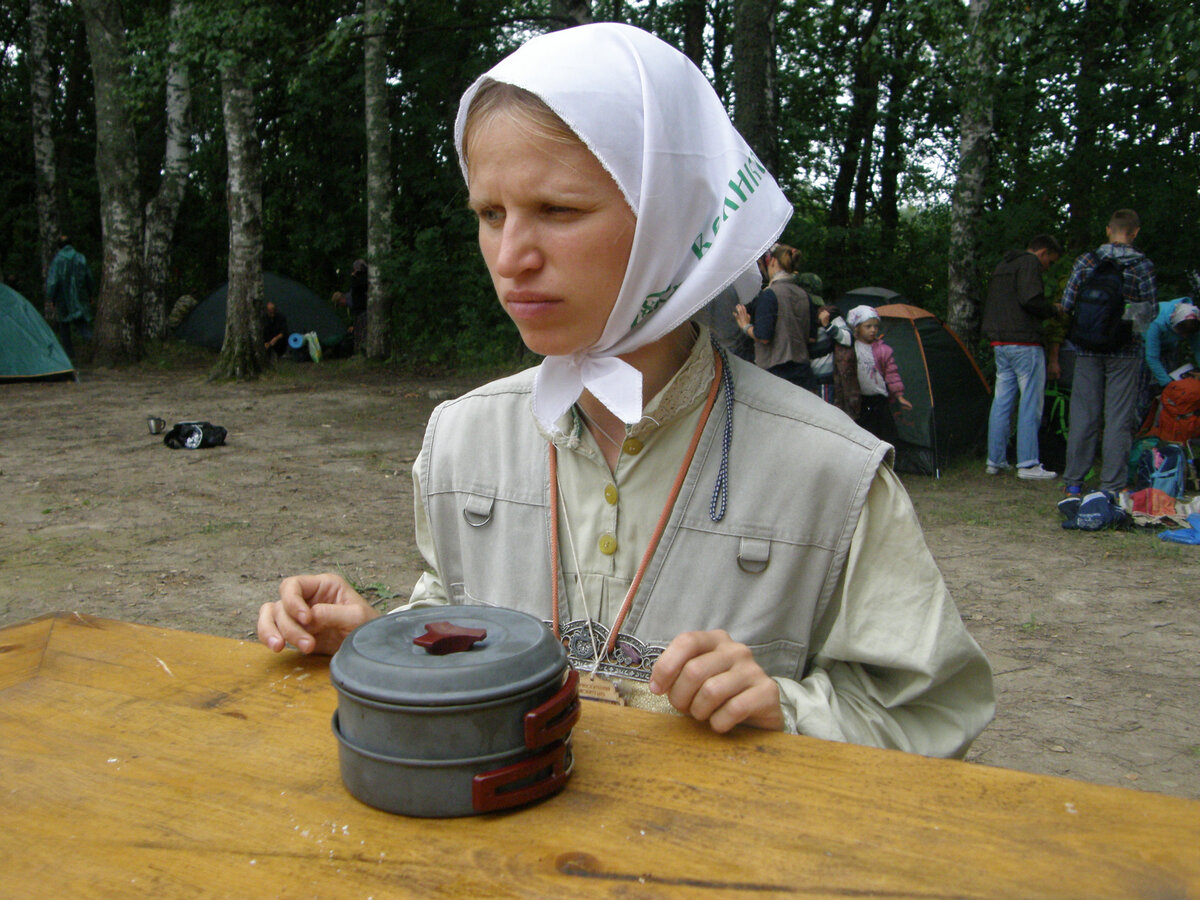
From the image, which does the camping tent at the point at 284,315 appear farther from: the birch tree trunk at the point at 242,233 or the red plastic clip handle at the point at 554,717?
the red plastic clip handle at the point at 554,717

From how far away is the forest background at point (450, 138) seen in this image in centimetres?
979

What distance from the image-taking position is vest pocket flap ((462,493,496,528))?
1481 mm

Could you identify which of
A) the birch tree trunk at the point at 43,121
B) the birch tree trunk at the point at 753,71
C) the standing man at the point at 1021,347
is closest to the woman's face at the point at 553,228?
the standing man at the point at 1021,347

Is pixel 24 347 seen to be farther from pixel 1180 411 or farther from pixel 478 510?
pixel 478 510

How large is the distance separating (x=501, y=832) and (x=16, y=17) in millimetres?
26011

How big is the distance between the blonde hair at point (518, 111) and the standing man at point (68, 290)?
13.9m

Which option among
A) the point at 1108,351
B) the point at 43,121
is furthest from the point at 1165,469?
the point at 43,121

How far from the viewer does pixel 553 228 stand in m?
1.22

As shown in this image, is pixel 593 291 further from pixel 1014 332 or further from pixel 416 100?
pixel 416 100

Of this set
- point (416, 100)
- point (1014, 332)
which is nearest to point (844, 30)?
point (416, 100)

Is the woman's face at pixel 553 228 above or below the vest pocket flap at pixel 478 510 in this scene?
above

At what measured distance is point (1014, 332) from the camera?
7.81 metres

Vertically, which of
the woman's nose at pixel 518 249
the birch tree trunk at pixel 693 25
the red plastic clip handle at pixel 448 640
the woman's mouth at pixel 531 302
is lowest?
the red plastic clip handle at pixel 448 640

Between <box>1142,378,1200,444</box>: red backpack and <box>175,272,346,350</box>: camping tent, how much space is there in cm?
1259
